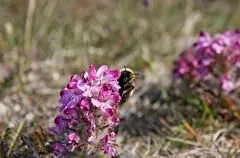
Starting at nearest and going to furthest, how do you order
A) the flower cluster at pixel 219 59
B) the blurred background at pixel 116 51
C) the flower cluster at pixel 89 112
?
1. the flower cluster at pixel 89 112
2. the flower cluster at pixel 219 59
3. the blurred background at pixel 116 51

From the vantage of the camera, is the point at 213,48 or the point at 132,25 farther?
the point at 132,25

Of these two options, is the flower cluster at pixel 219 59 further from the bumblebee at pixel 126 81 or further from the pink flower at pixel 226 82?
the bumblebee at pixel 126 81

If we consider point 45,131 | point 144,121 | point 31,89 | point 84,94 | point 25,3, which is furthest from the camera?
point 25,3

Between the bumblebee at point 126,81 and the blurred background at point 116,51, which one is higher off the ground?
the blurred background at point 116,51

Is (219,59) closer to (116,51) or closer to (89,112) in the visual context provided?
(89,112)

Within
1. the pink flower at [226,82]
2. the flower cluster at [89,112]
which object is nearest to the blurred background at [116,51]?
the pink flower at [226,82]

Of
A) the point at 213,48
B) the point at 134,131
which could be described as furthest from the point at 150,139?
the point at 213,48

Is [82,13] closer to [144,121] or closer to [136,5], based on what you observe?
[136,5]

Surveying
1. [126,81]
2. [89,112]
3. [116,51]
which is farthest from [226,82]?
[116,51]
